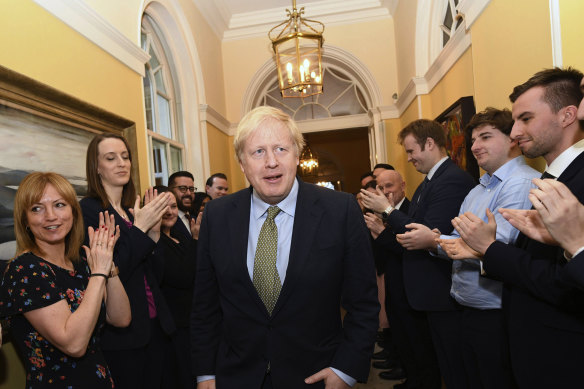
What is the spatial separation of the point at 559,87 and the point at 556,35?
0.72 metres

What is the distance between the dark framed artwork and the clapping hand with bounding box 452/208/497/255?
1698 millimetres

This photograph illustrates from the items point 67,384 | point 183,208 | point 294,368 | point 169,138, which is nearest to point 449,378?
point 294,368

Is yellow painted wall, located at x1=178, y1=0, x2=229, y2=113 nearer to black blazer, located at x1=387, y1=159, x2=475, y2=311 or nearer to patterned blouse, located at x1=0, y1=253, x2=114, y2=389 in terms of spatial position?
black blazer, located at x1=387, y1=159, x2=475, y2=311

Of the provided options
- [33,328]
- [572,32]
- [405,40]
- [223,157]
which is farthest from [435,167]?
[223,157]

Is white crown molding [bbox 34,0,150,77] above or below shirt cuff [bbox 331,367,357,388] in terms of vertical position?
above

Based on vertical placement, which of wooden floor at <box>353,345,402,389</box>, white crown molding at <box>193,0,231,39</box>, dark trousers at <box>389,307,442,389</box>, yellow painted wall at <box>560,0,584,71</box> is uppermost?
white crown molding at <box>193,0,231,39</box>

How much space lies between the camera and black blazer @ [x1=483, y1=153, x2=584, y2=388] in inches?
55.2

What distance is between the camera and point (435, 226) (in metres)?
2.59

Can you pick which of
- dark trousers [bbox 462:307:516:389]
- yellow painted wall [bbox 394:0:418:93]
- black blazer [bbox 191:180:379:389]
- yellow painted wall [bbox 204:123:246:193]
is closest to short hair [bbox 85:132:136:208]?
black blazer [bbox 191:180:379:389]

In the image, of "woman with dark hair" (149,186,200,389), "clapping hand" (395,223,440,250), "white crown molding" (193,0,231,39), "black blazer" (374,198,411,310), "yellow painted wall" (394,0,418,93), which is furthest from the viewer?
"white crown molding" (193,0,231,39)

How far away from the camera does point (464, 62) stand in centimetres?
415

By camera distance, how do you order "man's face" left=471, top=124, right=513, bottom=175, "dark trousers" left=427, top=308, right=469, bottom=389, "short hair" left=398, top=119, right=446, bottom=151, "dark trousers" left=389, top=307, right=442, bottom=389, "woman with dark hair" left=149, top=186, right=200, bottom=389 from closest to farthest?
1. "man's face" left=471, top=124, right=513, bottom=175
2. "dark trousers" left=427, top=308, right=469, bottom=389
3. "woman with dark hair" left=149, top=186, right=200, bottom=389
4. "short hair" left=398, top=119, right=446, bottom=151
5. "dark trousers" left=389, top=307, right=442, bottom=389

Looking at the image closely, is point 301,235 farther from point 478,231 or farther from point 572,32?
point 572,32

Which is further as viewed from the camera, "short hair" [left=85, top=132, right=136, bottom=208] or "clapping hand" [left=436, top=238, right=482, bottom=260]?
"short hair" [left=85, top=132, right=136, bottom=208]
